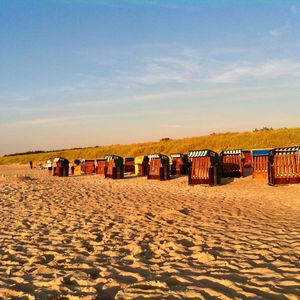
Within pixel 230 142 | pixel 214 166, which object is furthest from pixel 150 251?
pixel 230 142

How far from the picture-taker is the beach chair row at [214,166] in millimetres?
17922

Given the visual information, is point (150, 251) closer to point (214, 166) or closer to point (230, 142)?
point (214, 166)

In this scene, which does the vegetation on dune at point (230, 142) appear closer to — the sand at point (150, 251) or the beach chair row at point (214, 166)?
the beach chair row at point (214, 166)


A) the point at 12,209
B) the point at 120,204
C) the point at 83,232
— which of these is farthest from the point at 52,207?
the point at 83,232

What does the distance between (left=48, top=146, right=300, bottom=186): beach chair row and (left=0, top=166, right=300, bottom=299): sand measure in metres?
5.95

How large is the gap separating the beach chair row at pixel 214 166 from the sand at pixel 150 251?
5950 mm

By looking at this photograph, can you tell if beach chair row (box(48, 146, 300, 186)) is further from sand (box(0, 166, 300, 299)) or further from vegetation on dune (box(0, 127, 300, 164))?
vegetation on dune (box(0, 127, 300, 164))

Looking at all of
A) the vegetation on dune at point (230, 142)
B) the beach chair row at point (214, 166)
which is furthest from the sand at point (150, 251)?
the vegetation on dune at point (230, 142)

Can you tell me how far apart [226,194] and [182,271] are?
419 inches

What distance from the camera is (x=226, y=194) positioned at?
1551 cm

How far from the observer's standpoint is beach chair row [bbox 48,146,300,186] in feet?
58.8

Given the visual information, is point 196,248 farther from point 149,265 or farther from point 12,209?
point 12,209

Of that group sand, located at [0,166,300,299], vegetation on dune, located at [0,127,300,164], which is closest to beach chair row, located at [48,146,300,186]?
sand, located at [0,166,300,299]

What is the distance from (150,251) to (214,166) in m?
13.4
